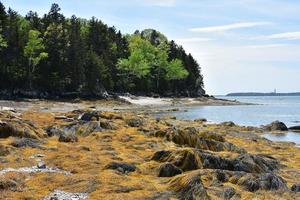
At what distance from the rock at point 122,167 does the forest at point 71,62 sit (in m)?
65.9

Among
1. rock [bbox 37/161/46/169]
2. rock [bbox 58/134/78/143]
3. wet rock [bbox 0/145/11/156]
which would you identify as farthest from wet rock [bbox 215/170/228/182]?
rock [bbox 58/134/78/143]

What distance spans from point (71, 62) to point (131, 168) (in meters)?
77.6

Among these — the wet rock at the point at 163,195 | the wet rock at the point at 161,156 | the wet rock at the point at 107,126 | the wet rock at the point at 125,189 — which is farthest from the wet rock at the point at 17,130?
the wet rock at the point at 163,195

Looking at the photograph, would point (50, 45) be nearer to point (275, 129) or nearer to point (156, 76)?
point (156, 76)

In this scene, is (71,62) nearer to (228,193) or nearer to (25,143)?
(25,143)

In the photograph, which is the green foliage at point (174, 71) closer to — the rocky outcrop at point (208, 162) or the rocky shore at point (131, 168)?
the rocky shore at point (131, 168)

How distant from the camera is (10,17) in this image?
9188 cm

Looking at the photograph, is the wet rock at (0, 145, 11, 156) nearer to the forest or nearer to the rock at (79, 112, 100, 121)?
the rock at (79, 112, 100, 121)

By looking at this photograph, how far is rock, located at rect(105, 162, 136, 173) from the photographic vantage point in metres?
17.4

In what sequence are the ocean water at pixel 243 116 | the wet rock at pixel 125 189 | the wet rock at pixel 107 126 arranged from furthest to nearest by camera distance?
the ocean water at pixel 243 116 → the wet rock at pixel 107 126 → the wet rock at pixel 125 189

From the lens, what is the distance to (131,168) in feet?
57.7

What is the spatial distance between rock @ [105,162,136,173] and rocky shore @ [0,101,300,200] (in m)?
0.03

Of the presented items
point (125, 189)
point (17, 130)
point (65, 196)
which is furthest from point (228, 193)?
point (17, 130)

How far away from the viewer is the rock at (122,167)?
57.1 ft
